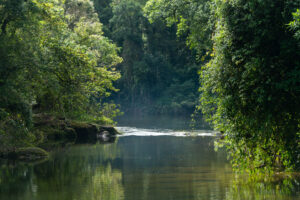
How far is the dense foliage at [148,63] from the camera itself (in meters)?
72.6

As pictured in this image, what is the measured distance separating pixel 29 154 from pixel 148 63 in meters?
53.2

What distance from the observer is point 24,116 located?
20.7m

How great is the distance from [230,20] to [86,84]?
13826mm

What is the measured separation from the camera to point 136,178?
53.4 feet

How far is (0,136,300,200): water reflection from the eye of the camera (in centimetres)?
1284

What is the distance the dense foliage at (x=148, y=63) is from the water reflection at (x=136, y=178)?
47.9m

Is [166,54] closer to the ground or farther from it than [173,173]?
farther from it

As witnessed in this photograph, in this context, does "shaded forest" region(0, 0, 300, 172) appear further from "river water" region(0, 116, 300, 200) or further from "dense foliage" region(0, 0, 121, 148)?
"river water" region(0, 116, 300, 200)

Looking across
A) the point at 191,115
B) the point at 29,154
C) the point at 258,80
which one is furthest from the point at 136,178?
the point at 29,154

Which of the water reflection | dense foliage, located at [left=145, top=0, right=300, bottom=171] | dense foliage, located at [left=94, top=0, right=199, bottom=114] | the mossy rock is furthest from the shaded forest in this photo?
dense foliage, located at [left=94, top=0, right=199, bottom=114]

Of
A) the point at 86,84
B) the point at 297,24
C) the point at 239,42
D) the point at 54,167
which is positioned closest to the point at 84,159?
the point at 54,167

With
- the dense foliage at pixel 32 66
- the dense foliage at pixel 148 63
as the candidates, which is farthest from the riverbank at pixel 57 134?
the dense foliage at pixel 148 63

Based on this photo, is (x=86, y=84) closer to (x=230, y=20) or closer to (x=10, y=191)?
(x=10, y=191)

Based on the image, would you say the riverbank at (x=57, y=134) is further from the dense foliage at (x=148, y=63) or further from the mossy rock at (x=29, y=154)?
the dense foliage at (x=148, y=63)
